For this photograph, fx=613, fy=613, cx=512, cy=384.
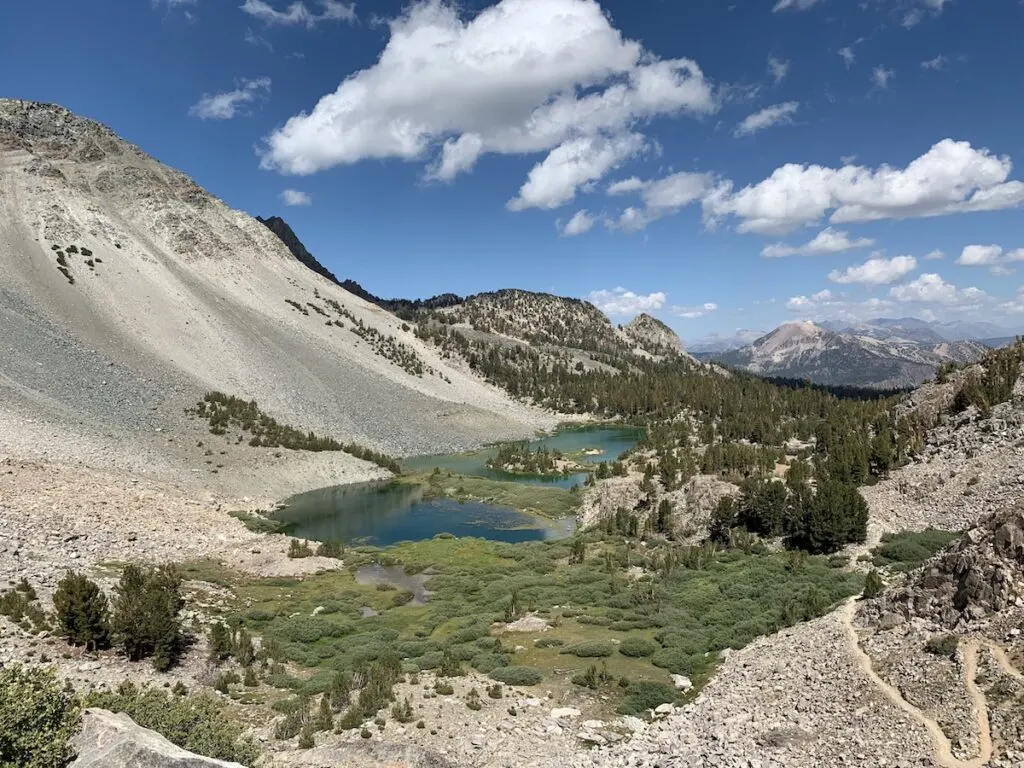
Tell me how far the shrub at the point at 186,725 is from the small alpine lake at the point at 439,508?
34984mm

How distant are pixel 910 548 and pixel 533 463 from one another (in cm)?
5859

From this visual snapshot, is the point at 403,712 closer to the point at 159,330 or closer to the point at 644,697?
the point at 644,697

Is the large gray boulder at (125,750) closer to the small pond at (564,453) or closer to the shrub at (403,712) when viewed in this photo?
the shrub at (403,712)

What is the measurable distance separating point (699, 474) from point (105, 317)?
84.5 m

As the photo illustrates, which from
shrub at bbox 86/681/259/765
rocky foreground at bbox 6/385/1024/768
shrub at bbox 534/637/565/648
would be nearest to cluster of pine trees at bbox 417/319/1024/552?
rocky foreground at bbox 6/385/1024/768

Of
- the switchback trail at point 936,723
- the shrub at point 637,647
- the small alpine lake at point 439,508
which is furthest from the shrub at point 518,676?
the small alpine lake at point 439,508

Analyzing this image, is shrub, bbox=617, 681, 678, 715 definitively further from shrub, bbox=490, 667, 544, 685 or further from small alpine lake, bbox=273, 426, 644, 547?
small alpine lake, bbox=273, 426, 644, 547

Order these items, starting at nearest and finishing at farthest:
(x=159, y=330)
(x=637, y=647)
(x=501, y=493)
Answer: (x=637, y=647) < (x=501, y=493) < (x=159, y=330)

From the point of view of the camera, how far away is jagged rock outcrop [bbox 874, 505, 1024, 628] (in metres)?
18.1

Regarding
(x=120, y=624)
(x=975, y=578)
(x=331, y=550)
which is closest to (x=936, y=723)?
(x=975, y=578)

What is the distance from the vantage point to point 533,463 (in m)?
87.6

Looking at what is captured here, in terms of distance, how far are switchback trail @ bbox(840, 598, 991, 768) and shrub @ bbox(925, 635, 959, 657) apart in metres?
0.29

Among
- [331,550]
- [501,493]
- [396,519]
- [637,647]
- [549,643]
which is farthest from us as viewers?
[501,493]

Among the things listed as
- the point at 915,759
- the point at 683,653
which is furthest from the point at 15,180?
the point at 915,759
